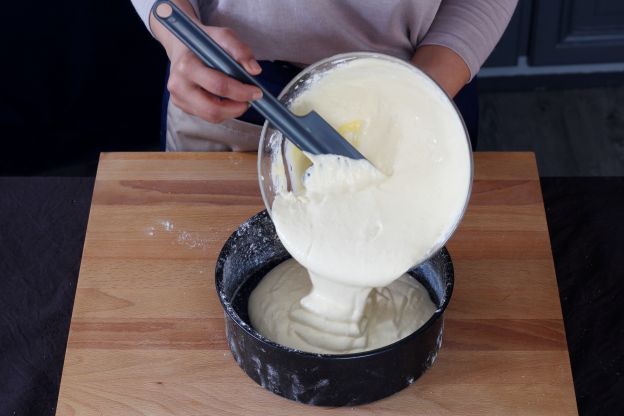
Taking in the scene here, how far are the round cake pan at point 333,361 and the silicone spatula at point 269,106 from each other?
189 mm

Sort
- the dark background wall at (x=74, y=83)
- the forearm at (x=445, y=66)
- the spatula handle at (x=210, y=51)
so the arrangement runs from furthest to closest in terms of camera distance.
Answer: the dark background wall at (x=74, y=83) < the forearm at (x=445, y=66) < the spatula handle at (x=210, y=51)

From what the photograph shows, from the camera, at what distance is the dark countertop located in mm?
1059

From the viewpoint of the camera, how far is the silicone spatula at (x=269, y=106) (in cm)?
87

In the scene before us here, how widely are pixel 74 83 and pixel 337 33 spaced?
1036mm

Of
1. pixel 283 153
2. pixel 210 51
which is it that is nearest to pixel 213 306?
pixel 283 153

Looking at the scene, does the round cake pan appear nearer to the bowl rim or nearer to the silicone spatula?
the bowl rim

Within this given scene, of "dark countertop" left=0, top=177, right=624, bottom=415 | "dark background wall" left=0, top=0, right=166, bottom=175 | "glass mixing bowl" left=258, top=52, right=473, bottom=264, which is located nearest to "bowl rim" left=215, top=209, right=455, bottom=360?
"glass mixing bowl" left=258, top=52, right=473, bottom=264

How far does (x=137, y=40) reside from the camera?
2.09 m

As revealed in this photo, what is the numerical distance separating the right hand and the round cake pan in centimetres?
15

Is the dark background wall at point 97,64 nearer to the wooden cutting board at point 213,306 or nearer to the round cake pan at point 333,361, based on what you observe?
the wooden cutting board at point 213,306

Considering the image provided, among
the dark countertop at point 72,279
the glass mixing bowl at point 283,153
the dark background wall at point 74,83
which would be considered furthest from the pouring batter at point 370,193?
the dark background wall at point 74,83

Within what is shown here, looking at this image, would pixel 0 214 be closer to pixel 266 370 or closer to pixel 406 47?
pixel 266 370

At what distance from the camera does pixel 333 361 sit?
2.91ft

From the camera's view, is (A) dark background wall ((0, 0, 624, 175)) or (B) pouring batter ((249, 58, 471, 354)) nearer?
(B) pouring batter ((249, 58, 471, 354))
